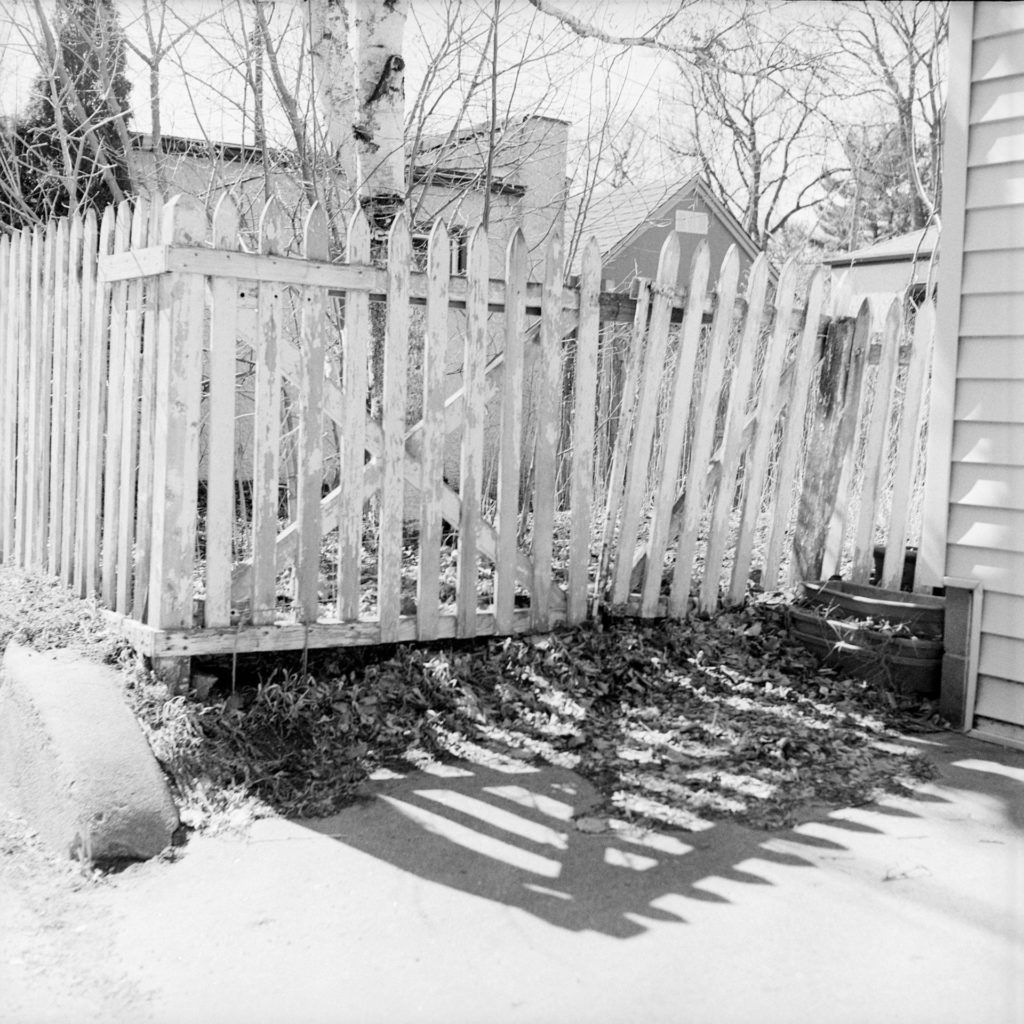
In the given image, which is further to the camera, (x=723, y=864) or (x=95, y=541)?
(x=95, y=541)

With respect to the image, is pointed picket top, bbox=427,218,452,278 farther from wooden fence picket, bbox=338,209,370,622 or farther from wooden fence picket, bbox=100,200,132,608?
wooden fence picket, bbox=100,200,132,608

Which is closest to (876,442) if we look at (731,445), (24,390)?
(731,445)

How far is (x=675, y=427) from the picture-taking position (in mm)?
5023

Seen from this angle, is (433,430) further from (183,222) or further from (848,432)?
(848,432)

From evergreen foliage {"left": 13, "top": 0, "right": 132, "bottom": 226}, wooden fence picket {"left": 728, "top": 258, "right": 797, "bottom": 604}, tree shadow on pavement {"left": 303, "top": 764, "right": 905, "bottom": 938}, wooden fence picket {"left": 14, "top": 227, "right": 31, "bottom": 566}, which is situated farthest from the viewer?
evergreen foliage {"left": 13, "top": 0, "right": 132, "bottom": 226}

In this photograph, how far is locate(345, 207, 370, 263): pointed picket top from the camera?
4281 mm

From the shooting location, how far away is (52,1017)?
250 cm

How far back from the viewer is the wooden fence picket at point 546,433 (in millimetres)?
4758

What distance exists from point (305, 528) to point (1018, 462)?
2.75 metres

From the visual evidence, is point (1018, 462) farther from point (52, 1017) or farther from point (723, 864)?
point (52, 1017)

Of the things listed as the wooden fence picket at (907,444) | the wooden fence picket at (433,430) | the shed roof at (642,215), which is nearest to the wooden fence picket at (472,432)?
the wooden fence picket at (433,430)

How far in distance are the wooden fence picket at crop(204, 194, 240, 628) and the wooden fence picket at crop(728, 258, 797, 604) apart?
2.50 metres

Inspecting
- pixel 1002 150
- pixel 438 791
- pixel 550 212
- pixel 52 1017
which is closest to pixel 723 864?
pixel 438 791

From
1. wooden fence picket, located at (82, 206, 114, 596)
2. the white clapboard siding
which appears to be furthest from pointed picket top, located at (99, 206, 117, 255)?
the white clapboard siding
